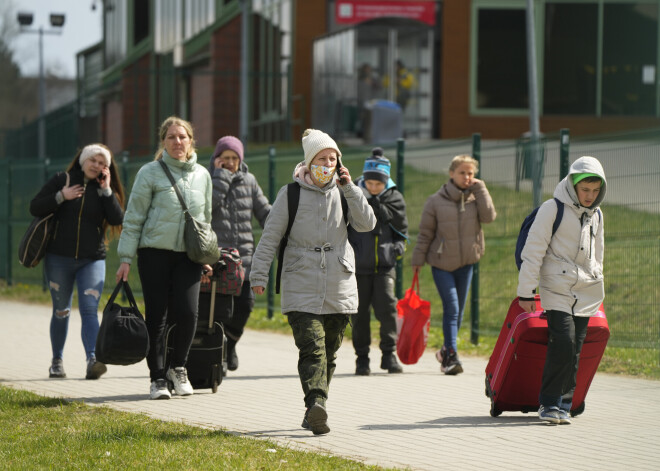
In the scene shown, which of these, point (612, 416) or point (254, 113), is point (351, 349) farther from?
point (254, 113)

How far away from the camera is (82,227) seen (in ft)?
32.2

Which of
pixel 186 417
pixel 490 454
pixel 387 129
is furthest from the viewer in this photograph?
pixel 387 129

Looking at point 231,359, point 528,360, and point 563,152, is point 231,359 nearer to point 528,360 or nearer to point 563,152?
point 528,360

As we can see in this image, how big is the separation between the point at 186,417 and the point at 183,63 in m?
38.8

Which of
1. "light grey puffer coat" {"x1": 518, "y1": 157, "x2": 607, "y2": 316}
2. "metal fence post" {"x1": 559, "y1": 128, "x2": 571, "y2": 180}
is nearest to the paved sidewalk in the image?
"light grey puffer coat" {"x1": 518, "y1": 157, "x2": 607, "y2": 316}

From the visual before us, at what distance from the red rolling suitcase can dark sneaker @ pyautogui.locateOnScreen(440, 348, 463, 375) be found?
227cm

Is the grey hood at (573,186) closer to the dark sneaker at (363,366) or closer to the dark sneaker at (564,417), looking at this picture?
the dark sneaker at (564,417)

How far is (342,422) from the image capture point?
7863mm

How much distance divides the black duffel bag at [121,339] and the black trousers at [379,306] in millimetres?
2508

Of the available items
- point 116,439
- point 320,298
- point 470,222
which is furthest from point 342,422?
point 470,222

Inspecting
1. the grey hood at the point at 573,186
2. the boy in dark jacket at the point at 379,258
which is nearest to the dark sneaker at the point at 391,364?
the boy in dark jacket at the point at 379,258

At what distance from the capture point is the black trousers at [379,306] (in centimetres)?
1052

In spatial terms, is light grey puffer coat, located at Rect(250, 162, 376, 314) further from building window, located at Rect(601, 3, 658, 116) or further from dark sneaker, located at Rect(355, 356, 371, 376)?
building window, located at Rect(601, 3, 658, 116)

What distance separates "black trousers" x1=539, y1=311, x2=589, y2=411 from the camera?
25.1 ft
